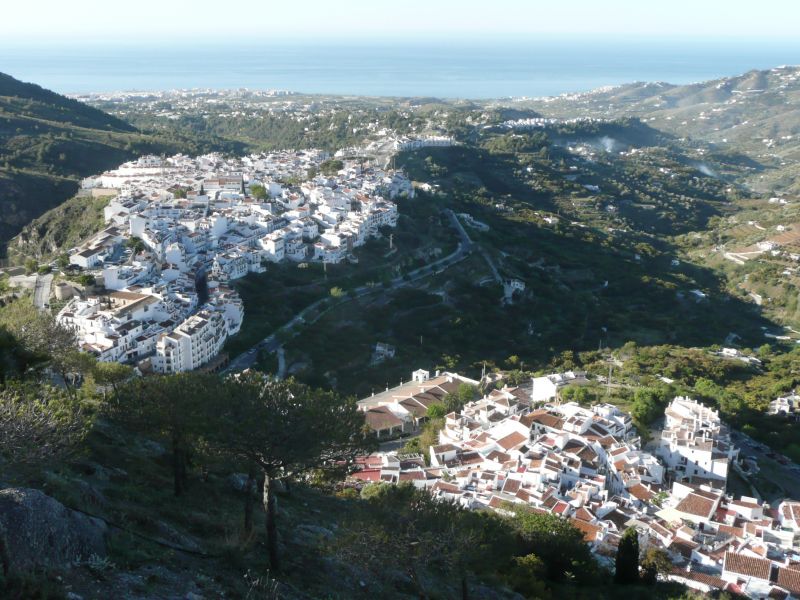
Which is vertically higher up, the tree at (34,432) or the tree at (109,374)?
the tree at (34,432)

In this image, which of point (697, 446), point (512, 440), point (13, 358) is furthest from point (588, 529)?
point (13, 358)

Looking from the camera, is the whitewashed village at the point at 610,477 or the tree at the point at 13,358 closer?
the tree at the point at 13,358

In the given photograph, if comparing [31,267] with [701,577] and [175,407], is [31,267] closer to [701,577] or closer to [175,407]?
[175,407]

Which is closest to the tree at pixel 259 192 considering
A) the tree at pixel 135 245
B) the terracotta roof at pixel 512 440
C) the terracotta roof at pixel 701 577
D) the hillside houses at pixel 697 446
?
the tree at pixel 135 245

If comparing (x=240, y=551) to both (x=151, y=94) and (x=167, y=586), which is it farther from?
(x=151, y=94)

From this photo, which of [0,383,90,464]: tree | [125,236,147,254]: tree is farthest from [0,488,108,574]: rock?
[125,236,147,254]: tree

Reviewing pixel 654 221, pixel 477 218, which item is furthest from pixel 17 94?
pixel 654 221

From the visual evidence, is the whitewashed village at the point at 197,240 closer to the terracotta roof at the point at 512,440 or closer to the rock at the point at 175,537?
the terracotta roof at the point at 512,440

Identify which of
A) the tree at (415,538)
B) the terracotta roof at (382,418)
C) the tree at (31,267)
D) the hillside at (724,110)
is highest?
the hillside at (724,110)
